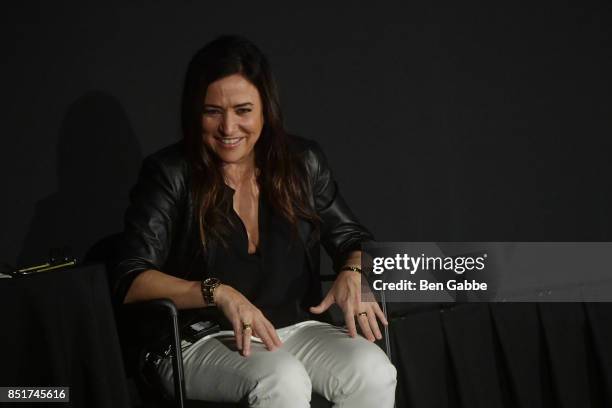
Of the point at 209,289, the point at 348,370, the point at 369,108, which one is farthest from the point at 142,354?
the point at 369,108

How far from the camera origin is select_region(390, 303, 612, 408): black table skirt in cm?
255

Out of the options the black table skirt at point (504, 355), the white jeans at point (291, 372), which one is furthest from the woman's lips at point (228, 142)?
the black table skirt at point (504, 355)

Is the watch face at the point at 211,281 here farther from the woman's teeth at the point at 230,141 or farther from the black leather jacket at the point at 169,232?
the woman's teeth at the point at 230,141

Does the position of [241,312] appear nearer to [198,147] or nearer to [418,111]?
[198,147]

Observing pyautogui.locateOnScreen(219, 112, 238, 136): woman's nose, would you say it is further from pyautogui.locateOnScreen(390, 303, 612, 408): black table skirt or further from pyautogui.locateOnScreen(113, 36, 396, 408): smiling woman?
pyautogui.locateOnScreen(390, 303, 612, 408): black table skirt

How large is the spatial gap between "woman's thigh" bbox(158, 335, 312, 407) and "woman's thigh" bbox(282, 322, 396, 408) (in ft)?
0.26

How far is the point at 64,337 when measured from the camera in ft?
5.81

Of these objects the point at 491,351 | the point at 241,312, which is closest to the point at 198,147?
the point at 241,312

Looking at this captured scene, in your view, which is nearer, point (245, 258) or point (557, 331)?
point (245, 258)

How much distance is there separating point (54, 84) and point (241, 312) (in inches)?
50.6

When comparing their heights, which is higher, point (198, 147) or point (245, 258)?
point (198, 147)

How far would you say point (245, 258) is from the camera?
2.12m

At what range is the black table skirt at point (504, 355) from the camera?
8.36ft

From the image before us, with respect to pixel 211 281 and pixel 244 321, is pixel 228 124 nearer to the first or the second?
pixel 211 281
